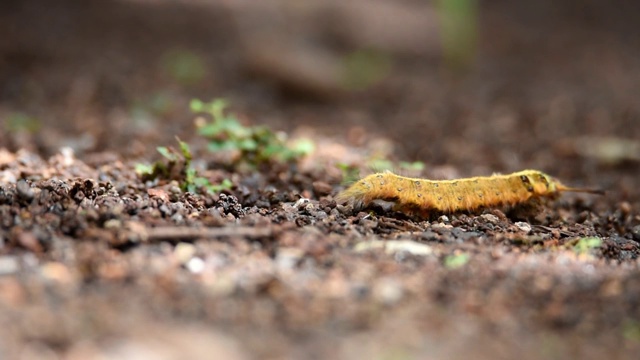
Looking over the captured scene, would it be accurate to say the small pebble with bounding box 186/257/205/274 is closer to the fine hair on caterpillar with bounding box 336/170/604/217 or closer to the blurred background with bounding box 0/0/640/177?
the fine hair on caterpillar with bounding box 336/170/604/217

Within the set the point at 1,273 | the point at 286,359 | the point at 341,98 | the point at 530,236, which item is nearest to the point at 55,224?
the point at 1,273

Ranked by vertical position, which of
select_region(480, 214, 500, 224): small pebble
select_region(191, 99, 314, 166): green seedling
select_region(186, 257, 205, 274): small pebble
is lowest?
select_region(186, 257, 205, 274): small pebble

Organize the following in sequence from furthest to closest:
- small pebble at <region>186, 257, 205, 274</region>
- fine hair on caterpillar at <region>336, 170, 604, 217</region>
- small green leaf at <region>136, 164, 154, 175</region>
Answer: small green leaf at <region>136, 164, 154, 175</region>
fine hair on caterpillar at <region>336, 170, 604, 217</region>
small pebble at <region>186, 257, 205, 274</region>

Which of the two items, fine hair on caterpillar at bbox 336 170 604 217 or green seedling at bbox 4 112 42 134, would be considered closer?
fine hair on caterpillar at bbox 336 170 604 217

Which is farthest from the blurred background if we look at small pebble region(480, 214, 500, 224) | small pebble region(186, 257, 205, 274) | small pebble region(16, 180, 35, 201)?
small pebble region(186, 257, 205, 274)

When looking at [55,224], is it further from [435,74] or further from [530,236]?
[435,74]

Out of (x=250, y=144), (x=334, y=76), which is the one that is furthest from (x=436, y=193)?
(x=334, y=76)
